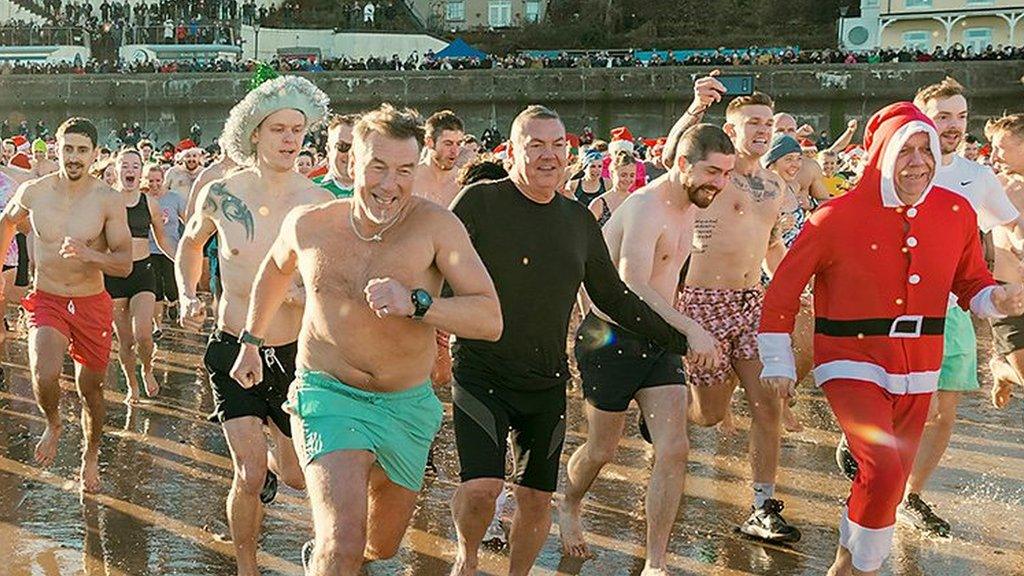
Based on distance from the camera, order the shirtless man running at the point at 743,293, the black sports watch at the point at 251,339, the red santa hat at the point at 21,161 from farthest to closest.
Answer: the red santa hat at the point at 21,161, the shirtless man running at the point at 743,293, the black sports watch at the point at 251,339

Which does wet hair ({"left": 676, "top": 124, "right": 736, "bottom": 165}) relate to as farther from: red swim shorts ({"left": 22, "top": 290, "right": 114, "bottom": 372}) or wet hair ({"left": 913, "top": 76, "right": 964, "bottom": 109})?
red swim shorts ({"left": 22, "top": 290, "right": 114, "bottom": 372})

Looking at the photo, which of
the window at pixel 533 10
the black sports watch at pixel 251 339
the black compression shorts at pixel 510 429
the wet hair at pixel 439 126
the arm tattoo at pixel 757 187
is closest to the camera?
the black sports watch at pixel 251 339

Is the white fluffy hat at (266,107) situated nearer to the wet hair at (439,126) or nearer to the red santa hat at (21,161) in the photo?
the wet hair at (439,126)

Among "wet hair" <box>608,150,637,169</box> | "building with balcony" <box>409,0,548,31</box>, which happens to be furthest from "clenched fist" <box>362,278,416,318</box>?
"building with balcony" <box>409,0,548,31</box>

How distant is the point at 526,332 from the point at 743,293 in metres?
2.00

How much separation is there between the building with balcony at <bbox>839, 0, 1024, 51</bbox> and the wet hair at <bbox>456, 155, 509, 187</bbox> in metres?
57.2

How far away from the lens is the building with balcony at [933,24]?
58812 mm

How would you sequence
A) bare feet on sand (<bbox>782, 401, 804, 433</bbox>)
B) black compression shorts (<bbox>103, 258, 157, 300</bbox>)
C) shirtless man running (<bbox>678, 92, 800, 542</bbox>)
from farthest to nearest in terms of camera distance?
black compression shorts (<bbox>103, 258, 157, 300</bbox>)
bare feet on sand (<bbox>782, 401, 804, 433</bbox>)
shirtless man running (<bbox>678, 92, 800, 542</bbox>)

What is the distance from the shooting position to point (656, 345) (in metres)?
5.88

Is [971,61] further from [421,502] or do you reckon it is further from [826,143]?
[421,502]

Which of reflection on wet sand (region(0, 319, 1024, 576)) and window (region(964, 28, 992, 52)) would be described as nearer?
reflection on wet sand (region(0, 319, 1024, 576))

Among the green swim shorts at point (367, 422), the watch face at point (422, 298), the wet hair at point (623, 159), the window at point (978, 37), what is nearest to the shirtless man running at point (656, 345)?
the green swim shorts at point (367, 422)

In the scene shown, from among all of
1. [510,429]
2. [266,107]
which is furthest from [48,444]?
[510,429]

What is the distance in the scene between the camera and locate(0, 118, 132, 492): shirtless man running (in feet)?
24.6
